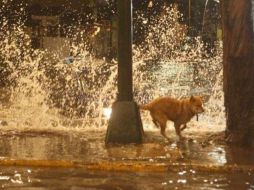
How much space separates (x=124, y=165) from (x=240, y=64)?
3.02 m

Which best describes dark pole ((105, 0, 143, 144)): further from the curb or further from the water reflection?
the water reflection

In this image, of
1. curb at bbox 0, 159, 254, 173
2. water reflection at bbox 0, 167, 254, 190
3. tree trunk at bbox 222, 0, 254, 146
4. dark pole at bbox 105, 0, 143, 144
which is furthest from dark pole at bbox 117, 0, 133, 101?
water reflection at bbox 0, 167, 254, 190

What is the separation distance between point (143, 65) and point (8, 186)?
16447 mm

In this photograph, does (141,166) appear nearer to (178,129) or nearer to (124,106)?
(124,106)

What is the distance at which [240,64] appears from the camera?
32.5ft

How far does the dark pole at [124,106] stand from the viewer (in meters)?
10.0

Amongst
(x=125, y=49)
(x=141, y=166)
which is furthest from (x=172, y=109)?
(x=141, y=166)

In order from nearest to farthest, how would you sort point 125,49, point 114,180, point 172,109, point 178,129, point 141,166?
point 114,180 → point 141,166 → point 125,49 → point 172,109 → point 178,129

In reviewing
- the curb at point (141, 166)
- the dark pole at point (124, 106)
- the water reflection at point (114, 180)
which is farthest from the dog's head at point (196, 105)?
the water reflection at point (114, 180)

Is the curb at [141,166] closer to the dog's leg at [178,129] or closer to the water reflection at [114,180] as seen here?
the water reflection at [114,180]

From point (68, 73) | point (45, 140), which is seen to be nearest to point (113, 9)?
point (68, 73)

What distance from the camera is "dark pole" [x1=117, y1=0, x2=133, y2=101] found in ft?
32.9

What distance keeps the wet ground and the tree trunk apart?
551 mm

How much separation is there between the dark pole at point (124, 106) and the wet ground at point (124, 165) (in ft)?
0.93
